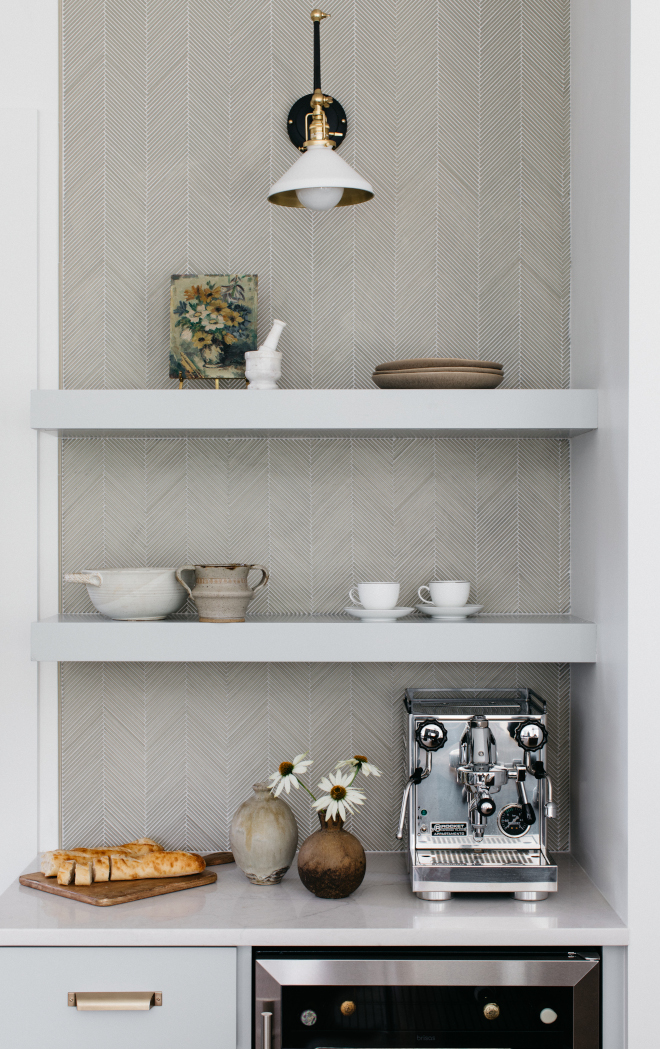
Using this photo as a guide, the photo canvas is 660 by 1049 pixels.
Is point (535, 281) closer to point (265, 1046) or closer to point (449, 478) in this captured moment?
point (449, 478)

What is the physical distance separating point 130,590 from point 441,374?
0.77 meters

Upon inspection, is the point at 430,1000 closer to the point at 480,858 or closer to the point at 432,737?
the point at 480,858

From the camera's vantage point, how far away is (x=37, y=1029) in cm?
155

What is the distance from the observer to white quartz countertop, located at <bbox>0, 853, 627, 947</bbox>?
5.03ft

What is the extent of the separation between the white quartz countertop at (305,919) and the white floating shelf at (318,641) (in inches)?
18.1

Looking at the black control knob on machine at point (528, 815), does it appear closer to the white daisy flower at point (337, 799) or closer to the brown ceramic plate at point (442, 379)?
the white daisy flower at point (337, 799)

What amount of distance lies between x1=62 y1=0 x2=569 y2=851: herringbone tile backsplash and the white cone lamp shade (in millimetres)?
308

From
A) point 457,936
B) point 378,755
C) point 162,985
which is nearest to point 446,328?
point 378,755

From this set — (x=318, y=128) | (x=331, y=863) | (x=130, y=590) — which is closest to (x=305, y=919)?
(x=331, y=863)

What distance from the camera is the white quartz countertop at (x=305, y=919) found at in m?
1.53

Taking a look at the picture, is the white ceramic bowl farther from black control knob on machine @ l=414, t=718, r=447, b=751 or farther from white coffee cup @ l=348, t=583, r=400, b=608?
black control knob on machine @ l=414, t=718, r=447, b=751

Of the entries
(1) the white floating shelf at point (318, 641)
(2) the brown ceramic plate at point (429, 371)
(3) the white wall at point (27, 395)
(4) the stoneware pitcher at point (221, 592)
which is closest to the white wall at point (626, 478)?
(1) the white floating shelf at point (318, 641)

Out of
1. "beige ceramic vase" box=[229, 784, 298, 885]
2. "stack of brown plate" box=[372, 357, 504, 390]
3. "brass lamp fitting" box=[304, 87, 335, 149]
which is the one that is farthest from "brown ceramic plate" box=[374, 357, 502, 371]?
"beige ceramic vase" box=[229, 784, 298, 885]

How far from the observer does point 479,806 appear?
5.52 feet
